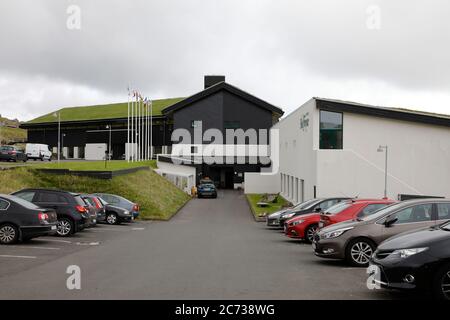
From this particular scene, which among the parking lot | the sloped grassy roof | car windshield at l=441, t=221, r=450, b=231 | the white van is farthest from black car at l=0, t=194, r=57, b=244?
the sloped grassy roof

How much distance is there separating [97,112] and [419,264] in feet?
318

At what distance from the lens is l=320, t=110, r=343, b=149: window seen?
35.2 meters

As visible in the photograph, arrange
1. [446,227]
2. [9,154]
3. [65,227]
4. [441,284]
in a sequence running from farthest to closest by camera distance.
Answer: [9,154] → [65,227] → [446,227] → [441,284]

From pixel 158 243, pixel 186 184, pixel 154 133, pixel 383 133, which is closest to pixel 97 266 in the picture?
pixel 158 243

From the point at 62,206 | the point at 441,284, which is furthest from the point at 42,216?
the point at 441,284

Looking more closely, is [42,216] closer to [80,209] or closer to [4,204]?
[4,204]

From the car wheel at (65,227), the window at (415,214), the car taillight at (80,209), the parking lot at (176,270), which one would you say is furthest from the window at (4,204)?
the window at (415,214)

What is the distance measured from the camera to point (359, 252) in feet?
43.4

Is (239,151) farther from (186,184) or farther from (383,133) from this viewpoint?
(383,133)

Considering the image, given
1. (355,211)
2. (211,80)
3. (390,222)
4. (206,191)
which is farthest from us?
(211,80)

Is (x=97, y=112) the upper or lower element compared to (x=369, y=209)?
upper

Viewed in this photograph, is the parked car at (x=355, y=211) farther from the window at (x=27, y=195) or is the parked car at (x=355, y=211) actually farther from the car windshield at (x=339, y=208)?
the window at (x=27, y=195)

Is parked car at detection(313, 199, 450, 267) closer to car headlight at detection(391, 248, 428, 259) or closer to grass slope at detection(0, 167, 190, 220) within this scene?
car headlight at detection(391, 248, 428, 259)
